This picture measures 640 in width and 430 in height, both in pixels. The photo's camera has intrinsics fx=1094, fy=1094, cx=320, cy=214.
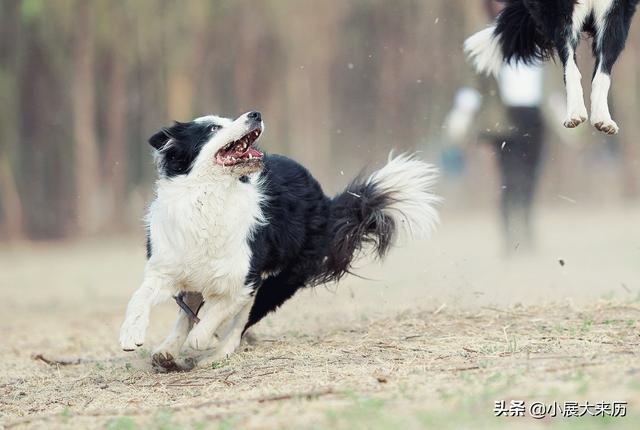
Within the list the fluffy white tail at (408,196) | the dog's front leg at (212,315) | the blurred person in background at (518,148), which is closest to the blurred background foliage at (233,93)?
the blurred person in background at (518,148)

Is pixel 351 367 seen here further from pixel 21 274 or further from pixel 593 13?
pixel 21 274

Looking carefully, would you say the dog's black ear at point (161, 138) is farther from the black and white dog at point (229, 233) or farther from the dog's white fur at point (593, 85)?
the dog's white fur at point (593, 85)

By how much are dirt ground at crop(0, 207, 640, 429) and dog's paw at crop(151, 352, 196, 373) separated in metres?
0.10

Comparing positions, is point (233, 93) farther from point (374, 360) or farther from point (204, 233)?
point (374, 360)

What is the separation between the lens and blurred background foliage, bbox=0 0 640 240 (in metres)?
22.9

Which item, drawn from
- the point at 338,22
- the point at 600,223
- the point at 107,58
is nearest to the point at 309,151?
the point at 338,22

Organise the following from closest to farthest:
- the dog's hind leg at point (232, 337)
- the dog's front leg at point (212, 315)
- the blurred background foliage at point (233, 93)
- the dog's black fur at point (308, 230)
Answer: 1. the dog's front leg at point (212, 315)
2. the dog's hind leg at point (232, 337)
3. the dog's black fur at point (308, 230)
4. the blurred background foliage at point (233, 93)

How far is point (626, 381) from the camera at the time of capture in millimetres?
4535

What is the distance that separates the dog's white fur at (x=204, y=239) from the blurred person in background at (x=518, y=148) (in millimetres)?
5865

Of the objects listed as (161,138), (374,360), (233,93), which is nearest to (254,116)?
(161,138)

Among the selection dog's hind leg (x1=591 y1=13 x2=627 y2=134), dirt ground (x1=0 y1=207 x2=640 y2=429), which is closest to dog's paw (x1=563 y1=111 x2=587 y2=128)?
dog's hind leg (x1=591 y1=13 x2=627 y2=134)

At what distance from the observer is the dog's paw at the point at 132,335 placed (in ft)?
19.5

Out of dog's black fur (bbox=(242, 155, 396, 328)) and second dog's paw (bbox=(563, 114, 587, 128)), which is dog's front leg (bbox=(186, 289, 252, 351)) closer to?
dog's black fur (bbox=(242, 155, 396, 328))

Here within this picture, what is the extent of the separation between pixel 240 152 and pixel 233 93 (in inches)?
826
